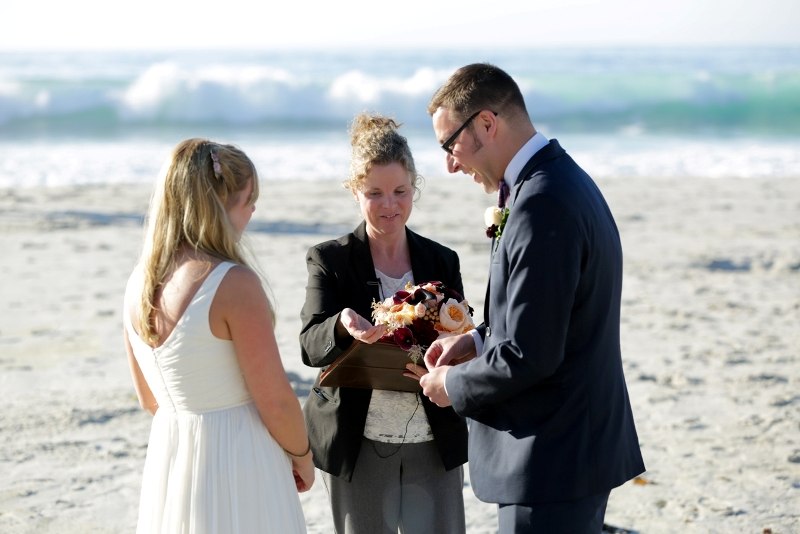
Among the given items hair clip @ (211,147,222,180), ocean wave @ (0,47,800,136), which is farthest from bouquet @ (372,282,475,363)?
ocean wave @ (0,47,800,136)

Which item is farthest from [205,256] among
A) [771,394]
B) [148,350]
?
[771,394]

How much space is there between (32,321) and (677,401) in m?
5.43

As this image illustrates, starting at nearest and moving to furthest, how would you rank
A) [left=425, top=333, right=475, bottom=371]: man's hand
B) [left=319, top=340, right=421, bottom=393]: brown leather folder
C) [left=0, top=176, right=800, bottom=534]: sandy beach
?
[left=425, top=333, right=475, bottom=371]: man's hand → [left=319, top=340, right=421, bottom=393]: brown leather folder → [left=0, top=176, right=800, bottom=534]: sandy beach

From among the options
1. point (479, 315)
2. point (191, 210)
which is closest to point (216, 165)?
point (191, 210)

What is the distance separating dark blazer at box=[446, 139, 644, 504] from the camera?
2652mm

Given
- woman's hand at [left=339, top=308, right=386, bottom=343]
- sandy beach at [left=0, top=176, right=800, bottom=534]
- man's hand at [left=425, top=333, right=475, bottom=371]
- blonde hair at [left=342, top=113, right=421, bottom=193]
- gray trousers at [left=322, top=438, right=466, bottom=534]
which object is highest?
blonde hair at [left=342, top=113, right=421, bottom=193]

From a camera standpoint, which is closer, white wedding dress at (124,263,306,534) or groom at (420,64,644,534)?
groom at (420,64,644,534)

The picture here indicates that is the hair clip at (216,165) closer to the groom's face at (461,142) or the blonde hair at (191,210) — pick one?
the blonde hair at (191,210)

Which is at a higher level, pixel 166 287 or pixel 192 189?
pixel 192 189

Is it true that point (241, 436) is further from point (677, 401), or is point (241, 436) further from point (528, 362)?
point (677, 401)

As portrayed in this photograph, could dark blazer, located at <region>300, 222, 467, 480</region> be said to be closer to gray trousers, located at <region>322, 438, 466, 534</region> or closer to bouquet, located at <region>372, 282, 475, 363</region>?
gray trousers, located at <region>322, 438, 466, 534</region>

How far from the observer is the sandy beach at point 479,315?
516cm

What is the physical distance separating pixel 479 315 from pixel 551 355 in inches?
226

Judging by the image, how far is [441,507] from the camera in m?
3.56
